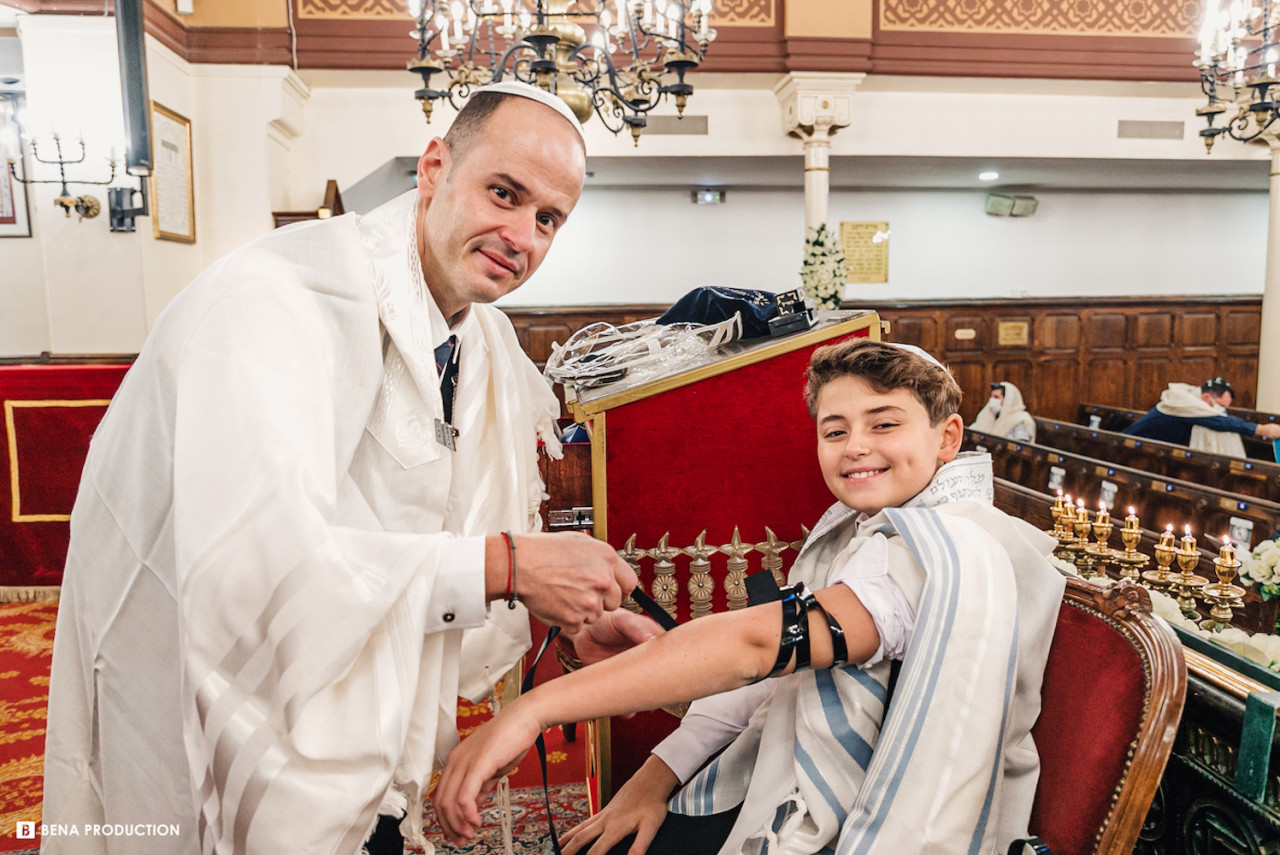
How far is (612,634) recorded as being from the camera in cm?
144

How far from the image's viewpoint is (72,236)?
600 centimetres

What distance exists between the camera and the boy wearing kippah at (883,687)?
41.3 inches

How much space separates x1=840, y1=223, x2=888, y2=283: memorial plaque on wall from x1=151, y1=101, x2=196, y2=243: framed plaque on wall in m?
7.48

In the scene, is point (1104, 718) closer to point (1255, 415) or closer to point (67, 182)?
point (67, 182)

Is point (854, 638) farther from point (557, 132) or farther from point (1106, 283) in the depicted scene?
point (1106, 283)

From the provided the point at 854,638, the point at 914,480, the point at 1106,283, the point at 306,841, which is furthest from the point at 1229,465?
the point at 1106,283

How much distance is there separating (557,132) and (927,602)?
3.12 ft

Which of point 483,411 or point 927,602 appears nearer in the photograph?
point 927,602

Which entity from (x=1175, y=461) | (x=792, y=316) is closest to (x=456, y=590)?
(x=792, y=316)

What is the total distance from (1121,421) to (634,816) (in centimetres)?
832

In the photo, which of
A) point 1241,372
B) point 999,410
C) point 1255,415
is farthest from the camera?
point 1241,372

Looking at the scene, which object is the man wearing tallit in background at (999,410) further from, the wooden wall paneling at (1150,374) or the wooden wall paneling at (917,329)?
the wooden wall paneling at (1150,374)

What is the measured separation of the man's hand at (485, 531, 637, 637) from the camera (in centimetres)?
108

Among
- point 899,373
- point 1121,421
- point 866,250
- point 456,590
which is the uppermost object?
point 866,250
